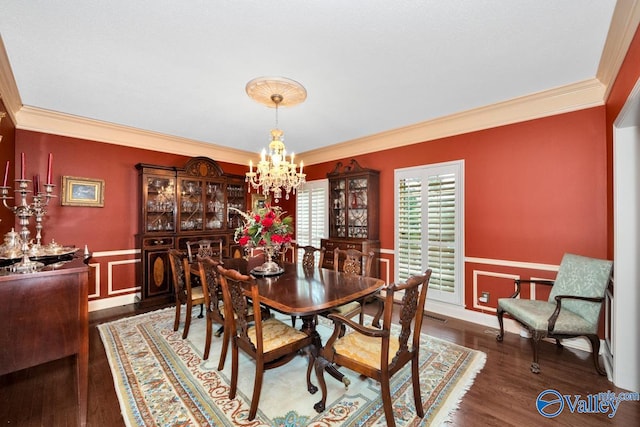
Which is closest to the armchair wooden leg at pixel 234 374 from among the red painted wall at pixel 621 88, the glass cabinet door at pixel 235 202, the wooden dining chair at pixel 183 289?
the wooden dining chair at pixel 183 289

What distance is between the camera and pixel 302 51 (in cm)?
219

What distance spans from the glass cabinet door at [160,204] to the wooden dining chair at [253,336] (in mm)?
2987

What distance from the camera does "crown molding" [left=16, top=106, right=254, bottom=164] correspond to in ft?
11.3

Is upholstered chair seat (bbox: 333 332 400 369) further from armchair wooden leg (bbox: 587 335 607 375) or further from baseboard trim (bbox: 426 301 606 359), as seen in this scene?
baseboard trim (bbox: 426 301 606 359)

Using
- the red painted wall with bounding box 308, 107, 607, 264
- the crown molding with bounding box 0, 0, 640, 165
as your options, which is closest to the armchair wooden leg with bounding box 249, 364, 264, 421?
the red painted wall with bounding box 308, 107, 607, 264

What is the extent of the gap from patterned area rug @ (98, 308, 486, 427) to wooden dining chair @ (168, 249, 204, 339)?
0.26 meters

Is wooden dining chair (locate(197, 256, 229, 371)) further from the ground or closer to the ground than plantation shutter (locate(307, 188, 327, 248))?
closer to the ground

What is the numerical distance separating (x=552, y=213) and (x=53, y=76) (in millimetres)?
5354

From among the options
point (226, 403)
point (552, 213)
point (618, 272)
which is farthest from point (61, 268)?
point (552, 213)

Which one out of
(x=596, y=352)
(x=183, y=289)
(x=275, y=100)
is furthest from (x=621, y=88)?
(x=183, y=289)

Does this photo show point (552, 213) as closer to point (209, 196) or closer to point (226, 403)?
point (226, 403)

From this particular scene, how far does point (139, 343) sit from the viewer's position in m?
2.86

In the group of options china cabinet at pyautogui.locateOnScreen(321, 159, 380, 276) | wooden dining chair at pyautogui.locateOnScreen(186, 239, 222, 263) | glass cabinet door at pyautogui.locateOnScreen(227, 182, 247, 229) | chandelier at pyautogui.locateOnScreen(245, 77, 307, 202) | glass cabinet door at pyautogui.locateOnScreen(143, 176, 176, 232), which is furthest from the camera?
glass cabinet door at pyautogui.locateOnScreen(227, 182, 247, 229)

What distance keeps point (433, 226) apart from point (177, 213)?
4.02m
